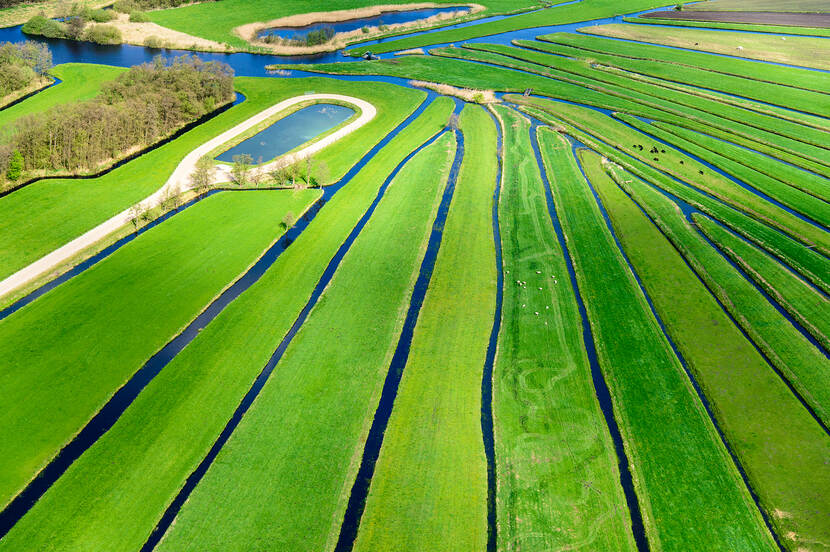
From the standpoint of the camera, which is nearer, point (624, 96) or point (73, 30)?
point (624, 96)

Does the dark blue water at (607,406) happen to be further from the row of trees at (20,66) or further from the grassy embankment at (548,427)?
the row of trees at (20,66)

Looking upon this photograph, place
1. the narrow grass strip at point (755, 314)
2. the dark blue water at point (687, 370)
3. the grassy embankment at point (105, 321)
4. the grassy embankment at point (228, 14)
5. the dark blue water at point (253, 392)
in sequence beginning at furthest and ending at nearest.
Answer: the grassy embankment at point (228, 14) → the narrow grass strip at point (755, 314) → the grassy embankment at point (105, 321) → the dark blue water at point (687, 370) → the dark blue water at point (253, 392)

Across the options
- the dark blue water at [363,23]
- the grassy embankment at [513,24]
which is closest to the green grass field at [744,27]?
the grassy embankment at [513,24]

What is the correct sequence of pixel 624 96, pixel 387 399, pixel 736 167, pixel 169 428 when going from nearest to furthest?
pixel 169 428
pixel 387 399
pixel 736 167
pixel 624 96

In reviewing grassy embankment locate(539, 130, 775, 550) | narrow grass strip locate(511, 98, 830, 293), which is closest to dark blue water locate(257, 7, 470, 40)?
narrow grass strip locate(511, 98, 830, 293)

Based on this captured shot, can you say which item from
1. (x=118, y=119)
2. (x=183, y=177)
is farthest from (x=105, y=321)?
(x=118, y=119)

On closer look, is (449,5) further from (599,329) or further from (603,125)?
(599,329)

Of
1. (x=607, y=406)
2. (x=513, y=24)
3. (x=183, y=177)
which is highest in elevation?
(x=513, y=24)

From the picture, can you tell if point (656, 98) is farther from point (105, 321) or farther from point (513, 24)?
point (105, 321)
